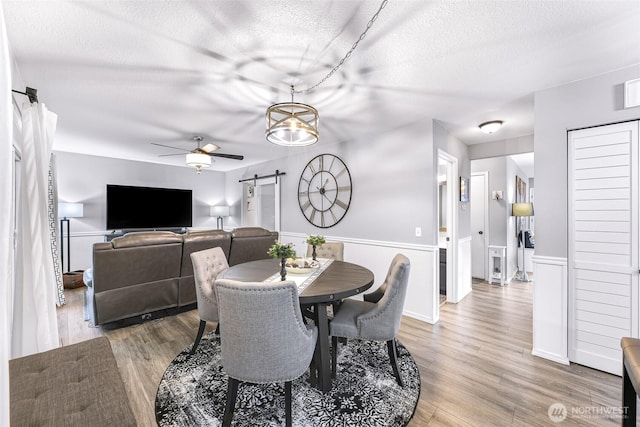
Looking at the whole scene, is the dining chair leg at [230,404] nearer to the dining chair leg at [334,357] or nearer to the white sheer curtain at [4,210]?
the dining chair leg at [334,357]

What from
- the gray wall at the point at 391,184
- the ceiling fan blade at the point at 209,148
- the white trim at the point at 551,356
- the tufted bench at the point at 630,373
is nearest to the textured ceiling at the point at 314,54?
the gray wall at the point at 391,184

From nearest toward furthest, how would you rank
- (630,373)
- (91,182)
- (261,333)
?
(630,373), (261,333), (91,182)

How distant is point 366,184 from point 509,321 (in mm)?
2419

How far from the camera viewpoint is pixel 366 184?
3.94 meters

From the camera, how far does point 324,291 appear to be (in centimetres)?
186

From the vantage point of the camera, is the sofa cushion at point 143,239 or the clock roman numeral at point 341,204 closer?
the sofa cushion at point 143,239

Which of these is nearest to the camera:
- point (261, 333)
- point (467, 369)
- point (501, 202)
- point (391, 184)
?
point (261, 333)

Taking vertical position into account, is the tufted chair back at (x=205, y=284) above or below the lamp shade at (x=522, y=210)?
below

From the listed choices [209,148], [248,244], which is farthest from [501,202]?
[209,148]

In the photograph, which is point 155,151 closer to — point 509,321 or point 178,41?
point 178,41

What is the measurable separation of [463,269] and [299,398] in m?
3.27

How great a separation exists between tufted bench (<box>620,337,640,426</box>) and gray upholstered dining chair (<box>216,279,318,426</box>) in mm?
1473

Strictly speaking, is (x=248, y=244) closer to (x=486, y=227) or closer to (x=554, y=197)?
(x=554, y=197)

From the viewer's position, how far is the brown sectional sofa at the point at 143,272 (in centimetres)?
284
